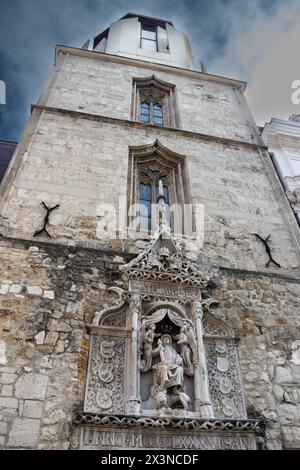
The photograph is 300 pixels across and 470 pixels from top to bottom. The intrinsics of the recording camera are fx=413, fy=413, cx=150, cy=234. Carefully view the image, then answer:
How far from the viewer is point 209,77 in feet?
40.4

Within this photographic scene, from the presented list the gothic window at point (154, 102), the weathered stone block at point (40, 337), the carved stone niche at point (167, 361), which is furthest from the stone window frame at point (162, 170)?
the weathered stone block at point (40, 337)

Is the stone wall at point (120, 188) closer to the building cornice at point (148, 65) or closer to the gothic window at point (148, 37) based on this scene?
the building cornice at point (148, 65)

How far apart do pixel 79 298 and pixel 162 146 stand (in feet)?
14.8

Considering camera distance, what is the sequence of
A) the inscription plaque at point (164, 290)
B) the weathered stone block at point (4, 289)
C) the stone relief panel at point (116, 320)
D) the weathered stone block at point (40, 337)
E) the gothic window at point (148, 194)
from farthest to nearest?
the gothic window at point (148, 194) < the inscription plaque at point (164, 290) < the stone relief panel at point (116, 320) < the weathered stone block at point (4, 289) < the weathered stone block at point (40, 337)

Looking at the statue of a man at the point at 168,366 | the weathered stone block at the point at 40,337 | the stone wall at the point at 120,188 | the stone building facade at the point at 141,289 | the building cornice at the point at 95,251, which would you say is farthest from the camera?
the stone wall at the point at 120,188

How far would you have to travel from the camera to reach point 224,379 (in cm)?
530

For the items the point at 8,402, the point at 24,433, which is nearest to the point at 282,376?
the point at 24,433

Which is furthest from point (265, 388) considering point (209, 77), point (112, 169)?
point (209, 77)

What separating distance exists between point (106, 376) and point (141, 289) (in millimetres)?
1362

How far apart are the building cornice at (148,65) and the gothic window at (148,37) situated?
3.12 metres

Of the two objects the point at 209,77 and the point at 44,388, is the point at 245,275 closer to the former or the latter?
the point at 44,388

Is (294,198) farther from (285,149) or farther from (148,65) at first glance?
(148,65)

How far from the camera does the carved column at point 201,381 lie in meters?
4.85

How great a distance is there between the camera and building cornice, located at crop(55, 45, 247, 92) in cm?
1166
